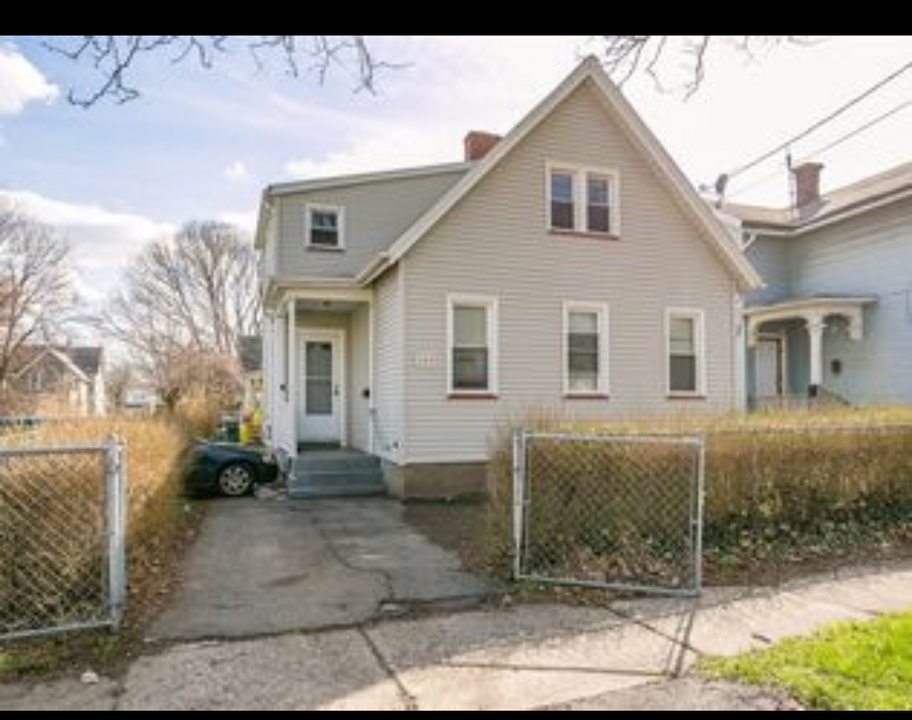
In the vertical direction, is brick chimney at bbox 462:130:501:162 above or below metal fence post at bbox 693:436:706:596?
above

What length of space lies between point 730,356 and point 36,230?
4009cm

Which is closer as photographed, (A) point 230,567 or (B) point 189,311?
(A) point 230,567

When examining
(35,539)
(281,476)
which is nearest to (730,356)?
(281,476)

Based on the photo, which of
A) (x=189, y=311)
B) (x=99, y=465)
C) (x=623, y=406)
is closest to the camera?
(x=99, y=465)

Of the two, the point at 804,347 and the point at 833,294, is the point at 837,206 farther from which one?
the point at 804,347

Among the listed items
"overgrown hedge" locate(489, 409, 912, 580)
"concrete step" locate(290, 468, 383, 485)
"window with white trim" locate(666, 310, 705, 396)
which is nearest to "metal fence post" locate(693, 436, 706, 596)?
"overgrown hedge" locate(489, 409, 912, 580)

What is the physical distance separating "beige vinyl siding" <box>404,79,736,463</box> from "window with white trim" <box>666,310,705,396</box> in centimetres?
18

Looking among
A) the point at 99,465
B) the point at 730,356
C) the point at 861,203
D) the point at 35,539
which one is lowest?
the point at 35,539

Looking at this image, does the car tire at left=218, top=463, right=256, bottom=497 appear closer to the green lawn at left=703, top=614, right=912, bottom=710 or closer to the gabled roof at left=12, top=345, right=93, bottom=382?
the green lawn at left=703, top=614, right=912, bottom=710

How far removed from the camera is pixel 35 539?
5.91 meters

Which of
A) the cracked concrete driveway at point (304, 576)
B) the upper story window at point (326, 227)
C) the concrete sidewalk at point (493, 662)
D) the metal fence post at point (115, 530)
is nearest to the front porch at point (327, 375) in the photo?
the upper story window at point (326, 227)

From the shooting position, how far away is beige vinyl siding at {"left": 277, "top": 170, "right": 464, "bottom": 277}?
17.1 metres
